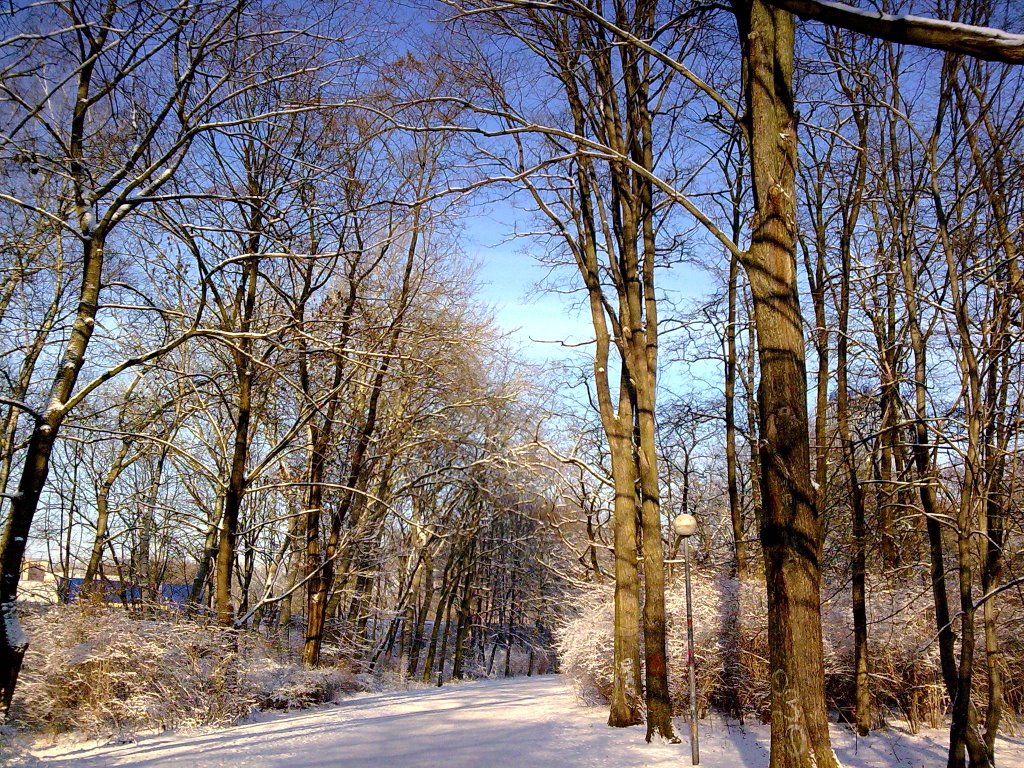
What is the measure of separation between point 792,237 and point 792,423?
137 centimetres

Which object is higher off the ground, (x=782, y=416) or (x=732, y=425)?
(x=732, y=425)

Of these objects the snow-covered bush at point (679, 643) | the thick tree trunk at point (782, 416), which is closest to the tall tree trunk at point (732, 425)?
the snow-covered bush at point (679, 643)

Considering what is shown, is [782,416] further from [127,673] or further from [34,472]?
[127,673]

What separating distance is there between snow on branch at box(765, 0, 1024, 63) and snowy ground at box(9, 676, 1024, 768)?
6751 millimetres

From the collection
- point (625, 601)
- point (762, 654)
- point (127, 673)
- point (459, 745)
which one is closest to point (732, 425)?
point (762, 654)

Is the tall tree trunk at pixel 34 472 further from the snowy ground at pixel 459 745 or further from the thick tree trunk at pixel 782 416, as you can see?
the thick tree trunk at pixel 782 416

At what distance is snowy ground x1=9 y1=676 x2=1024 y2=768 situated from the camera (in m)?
6.45

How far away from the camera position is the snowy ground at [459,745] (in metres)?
6.45

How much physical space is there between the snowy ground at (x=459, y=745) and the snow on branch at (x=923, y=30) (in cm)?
675

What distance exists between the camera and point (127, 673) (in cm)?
791

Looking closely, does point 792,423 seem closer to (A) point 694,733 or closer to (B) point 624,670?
(A) point 694,733

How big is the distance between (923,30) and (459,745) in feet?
25.7

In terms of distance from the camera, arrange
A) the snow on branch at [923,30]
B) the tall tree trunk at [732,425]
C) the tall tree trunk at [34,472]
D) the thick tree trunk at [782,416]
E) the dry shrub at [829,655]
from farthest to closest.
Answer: the tall tree trunk at [732,425] → the dry shrub at [829,655] → the tall tree trunk at [34,472] → the thick tree trunk at [782,416] → the snow on branch at [923,30]

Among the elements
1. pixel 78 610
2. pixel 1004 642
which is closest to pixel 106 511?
pixel 78 610
